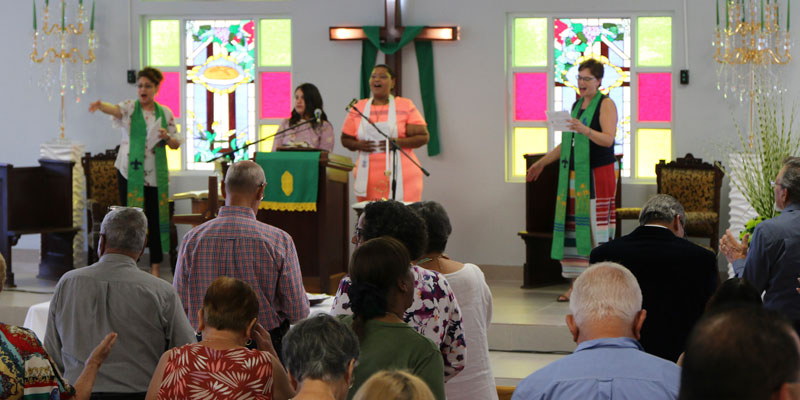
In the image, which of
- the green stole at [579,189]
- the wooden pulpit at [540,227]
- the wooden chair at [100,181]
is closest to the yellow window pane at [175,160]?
the wooden chair at [100,181]

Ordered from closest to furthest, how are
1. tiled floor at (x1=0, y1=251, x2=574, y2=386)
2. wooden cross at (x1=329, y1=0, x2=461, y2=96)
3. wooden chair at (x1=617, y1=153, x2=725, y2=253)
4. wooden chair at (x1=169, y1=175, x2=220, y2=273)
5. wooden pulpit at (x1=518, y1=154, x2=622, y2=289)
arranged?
tiled floor at (x1=0, y1=251, x2=574, y2=386)
wooden chair at (x1=617, y1=153, x2=725, y2=253)
wooden chair at (x1=169, y1=175, x2=220, y2=273)
wooden pulpit at (x1=518, y1=154, x2=622, y2=289)
wooden cross at (x1=329, y1=0, x2=461, y2=96)

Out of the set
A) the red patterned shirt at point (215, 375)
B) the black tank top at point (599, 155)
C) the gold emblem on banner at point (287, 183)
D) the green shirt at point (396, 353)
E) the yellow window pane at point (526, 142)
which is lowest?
the red patterned shirt at point (215, 375)

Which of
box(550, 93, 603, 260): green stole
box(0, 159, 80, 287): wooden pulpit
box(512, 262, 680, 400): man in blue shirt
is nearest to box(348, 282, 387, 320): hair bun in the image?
box(512, 262, 680, 400): man in blue shirt

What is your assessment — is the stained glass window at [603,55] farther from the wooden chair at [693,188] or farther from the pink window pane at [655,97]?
the wooden chair at [693,188]

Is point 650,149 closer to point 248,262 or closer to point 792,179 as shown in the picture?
point 792,179

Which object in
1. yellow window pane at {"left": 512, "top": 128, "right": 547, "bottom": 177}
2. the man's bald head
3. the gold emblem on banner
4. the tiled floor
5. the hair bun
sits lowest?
the tiled floor

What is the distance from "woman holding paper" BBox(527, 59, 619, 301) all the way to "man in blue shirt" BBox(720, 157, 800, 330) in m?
3.02

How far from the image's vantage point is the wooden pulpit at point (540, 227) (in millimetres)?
8258

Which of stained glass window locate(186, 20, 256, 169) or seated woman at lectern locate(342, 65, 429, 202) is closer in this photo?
seated woman at lectern locate(342, 65, 429, 202)

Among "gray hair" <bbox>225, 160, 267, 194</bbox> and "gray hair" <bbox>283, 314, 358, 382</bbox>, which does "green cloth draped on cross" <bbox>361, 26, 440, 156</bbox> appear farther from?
"gray hair" <bbox>283, 314, 358, 382</bbox>

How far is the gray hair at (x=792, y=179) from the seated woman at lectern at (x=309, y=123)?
3.99 m

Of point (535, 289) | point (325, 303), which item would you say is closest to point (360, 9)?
point (535, 289)

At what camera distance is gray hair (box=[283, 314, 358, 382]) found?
228 cm

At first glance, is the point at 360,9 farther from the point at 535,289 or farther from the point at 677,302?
the point at 677,302
